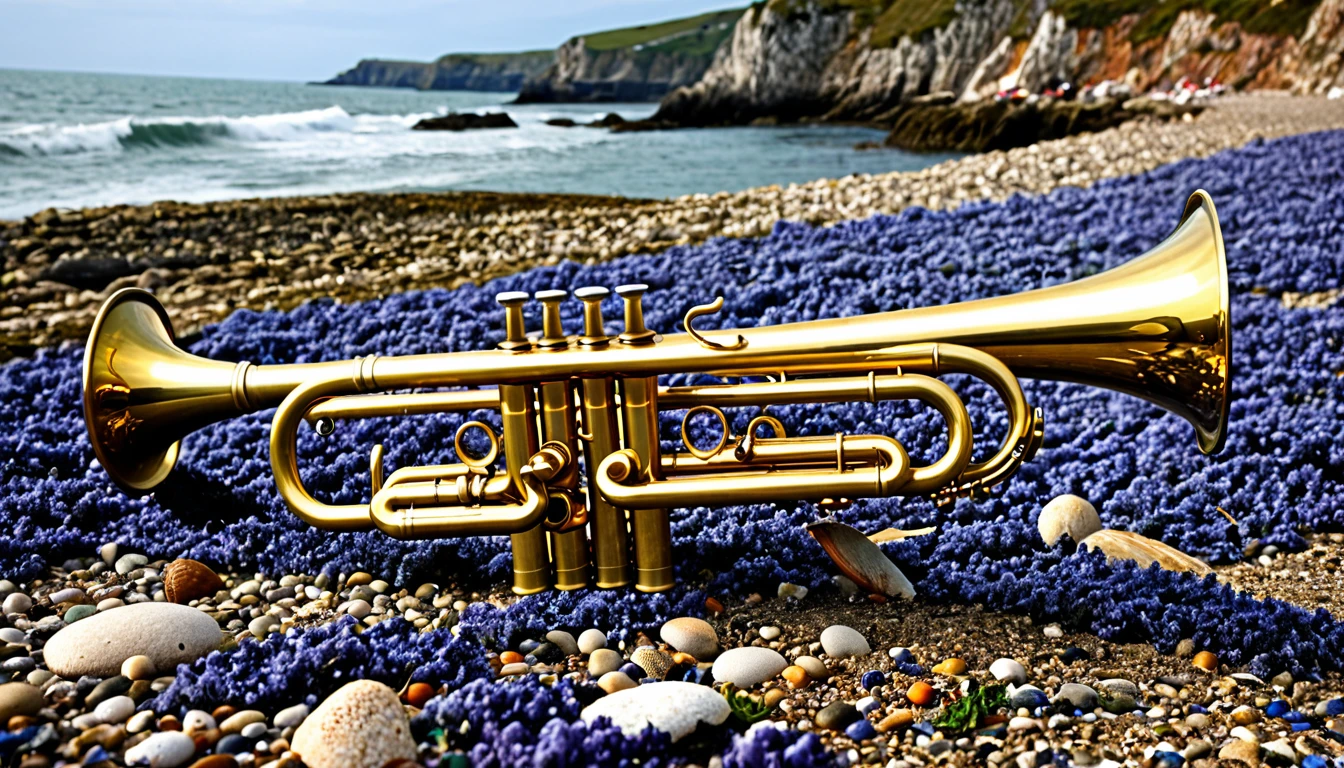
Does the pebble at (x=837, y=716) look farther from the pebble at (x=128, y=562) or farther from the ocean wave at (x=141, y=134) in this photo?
the ocean wave at (x=141, y=134)

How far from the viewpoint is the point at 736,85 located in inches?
2461

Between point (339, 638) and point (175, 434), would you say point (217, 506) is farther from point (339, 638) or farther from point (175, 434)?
point (339, 638)

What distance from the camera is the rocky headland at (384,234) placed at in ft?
22.9

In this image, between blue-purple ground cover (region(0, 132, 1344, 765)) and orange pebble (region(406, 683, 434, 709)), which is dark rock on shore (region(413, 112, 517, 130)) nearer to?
blue-purple ground cover (region(0, 132, 1344, 765))

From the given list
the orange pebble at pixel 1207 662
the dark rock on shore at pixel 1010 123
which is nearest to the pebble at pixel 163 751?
the orange pebble at pixel 1207 662

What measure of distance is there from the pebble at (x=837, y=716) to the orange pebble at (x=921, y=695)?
0.14 meters

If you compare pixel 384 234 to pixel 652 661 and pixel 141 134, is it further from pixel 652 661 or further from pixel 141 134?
pixel 141 134

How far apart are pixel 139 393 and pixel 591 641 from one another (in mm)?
1411

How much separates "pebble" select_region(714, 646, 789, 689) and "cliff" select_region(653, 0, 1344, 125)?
2973 centimetres

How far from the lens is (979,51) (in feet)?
189

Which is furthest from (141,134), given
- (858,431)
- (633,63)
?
(633,63)

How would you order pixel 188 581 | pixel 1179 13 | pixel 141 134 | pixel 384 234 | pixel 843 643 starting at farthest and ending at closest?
pixel 1179 13, pixel 141 134, pixel 384 234, pixel 188 581, pixel 843 643

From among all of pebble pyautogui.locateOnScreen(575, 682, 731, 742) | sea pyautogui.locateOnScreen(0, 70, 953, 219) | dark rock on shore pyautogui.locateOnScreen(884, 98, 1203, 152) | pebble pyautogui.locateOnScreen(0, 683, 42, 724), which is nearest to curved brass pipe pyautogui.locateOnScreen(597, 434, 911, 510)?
pebble pyautogui.locateOnScreen(575, 682, 731, 742)

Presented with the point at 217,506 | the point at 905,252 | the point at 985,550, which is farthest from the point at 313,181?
the point at 985,550
